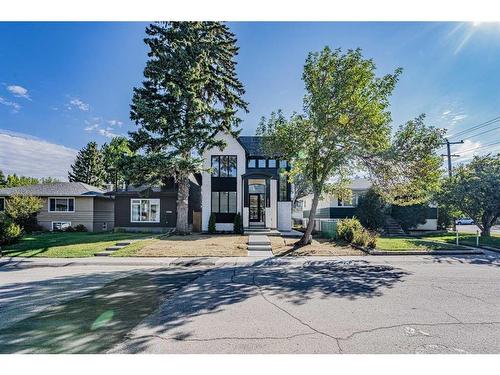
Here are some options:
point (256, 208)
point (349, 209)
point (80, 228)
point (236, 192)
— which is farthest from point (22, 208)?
point (349, 209)

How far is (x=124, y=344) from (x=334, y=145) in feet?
39.9

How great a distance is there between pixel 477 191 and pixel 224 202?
18.1m

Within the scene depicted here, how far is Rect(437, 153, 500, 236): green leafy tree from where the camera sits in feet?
57.9

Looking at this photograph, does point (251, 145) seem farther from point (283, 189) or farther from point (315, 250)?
point (315, 250)

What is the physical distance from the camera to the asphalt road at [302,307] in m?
4.07

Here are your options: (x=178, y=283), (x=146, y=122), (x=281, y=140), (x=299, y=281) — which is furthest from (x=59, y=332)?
(x=146, y=122)

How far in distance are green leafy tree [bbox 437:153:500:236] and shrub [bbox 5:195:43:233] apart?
32.1 metres

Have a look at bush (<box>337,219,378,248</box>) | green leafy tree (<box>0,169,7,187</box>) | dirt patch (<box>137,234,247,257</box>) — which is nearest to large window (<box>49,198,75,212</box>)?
dirt patch (<box>137,234,247,257</box>)

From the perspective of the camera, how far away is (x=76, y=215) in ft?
82.3

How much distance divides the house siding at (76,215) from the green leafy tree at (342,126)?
796 inches

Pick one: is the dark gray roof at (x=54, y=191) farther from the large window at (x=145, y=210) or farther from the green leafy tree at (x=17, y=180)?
the green leafy tree at (x=17, y=180)

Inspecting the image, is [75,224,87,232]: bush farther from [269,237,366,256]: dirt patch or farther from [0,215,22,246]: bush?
[269,237,366,256]: dirt patch

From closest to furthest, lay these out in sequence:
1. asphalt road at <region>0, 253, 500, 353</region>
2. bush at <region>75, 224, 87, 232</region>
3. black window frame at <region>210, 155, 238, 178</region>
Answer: asphalt road at <region>0, 253, 500, 353</region>, black window frame at <region>210, 155, 238, 178</region>, bush at <region>75, 224, 87, 232</region>

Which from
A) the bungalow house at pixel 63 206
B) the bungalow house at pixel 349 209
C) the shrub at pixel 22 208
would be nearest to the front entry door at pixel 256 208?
the bungalow house at pixel 349 209
